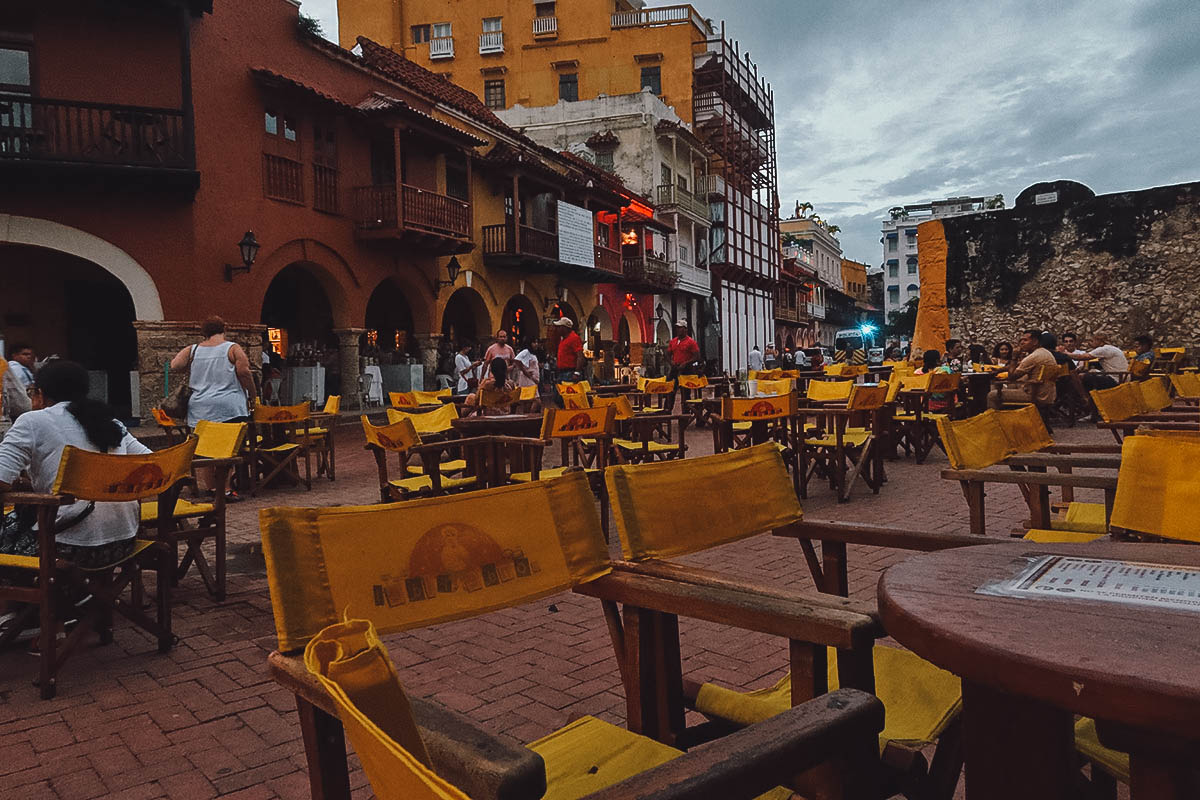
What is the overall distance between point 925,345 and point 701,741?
1976 centimetres

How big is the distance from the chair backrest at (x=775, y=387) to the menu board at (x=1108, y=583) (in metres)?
6.70

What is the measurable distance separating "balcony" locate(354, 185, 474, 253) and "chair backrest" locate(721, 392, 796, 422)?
1098 cm

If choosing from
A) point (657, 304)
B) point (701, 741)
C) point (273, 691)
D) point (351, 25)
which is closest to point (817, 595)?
point (701, 741)

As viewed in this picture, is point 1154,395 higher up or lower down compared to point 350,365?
lower down

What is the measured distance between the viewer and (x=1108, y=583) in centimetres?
149

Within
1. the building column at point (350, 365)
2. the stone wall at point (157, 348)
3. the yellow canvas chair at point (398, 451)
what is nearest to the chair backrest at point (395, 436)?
the yellow canvas chair at point (398, 451)

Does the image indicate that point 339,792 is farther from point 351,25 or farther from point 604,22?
point 351,25

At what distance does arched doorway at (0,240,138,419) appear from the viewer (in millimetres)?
14023

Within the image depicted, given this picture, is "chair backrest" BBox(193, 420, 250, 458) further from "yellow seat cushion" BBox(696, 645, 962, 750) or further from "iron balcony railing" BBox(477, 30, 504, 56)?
"iron balcony railing" BBox(477, 30, 504, 56)

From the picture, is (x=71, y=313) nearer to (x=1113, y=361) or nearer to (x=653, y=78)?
(x=1113, y=361)

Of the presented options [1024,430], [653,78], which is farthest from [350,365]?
[653,78]

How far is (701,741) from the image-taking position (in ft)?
6.23

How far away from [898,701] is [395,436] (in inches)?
161

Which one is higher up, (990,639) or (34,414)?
(34,414)
